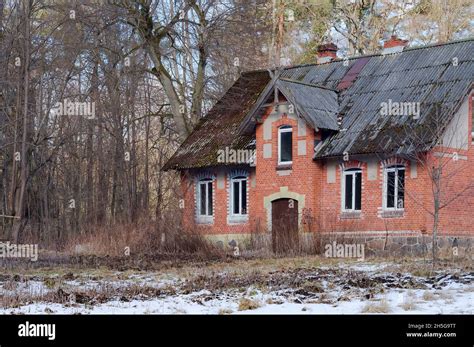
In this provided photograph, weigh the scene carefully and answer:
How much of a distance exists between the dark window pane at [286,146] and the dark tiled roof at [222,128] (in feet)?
6.10

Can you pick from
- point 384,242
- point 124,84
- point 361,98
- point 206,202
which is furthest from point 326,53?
point 384,242

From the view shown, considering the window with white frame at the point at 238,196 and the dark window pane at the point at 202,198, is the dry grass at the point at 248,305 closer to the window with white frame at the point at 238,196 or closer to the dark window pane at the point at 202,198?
the window with white frame at the point at 238,196

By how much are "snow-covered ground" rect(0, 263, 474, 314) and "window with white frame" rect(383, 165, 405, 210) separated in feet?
29.2

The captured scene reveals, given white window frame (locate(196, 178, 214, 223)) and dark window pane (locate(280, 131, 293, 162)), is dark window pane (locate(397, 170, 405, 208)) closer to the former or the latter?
dark window pane (locate(280, 131, 293, 162))

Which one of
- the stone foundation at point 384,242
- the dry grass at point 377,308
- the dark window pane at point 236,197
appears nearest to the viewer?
the dry grass at point 377,308

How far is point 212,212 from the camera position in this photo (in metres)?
29.4

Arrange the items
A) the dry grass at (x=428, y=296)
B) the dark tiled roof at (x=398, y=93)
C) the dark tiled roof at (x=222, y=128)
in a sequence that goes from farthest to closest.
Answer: the dark tiled roof at (x=222, y=128)
the dark tiled roof at (x=398, y=93)
the dry grass at (x=428, y=296)

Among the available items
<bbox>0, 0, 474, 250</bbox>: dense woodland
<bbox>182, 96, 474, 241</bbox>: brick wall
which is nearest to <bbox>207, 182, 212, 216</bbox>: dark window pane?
<bbox>182, 96, 474, 241</bbox>: brick wall

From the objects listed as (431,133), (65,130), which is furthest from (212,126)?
(431,133)

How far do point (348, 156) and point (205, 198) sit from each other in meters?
7.25

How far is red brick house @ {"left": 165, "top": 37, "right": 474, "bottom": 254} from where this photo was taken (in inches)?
918

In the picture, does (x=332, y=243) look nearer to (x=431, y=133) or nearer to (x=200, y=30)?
(x=431, y=133)

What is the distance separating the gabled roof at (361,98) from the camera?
23656 millimetres

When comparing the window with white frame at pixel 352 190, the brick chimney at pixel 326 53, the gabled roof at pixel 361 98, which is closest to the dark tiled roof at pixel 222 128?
the gabled roof at pixel 361 98
